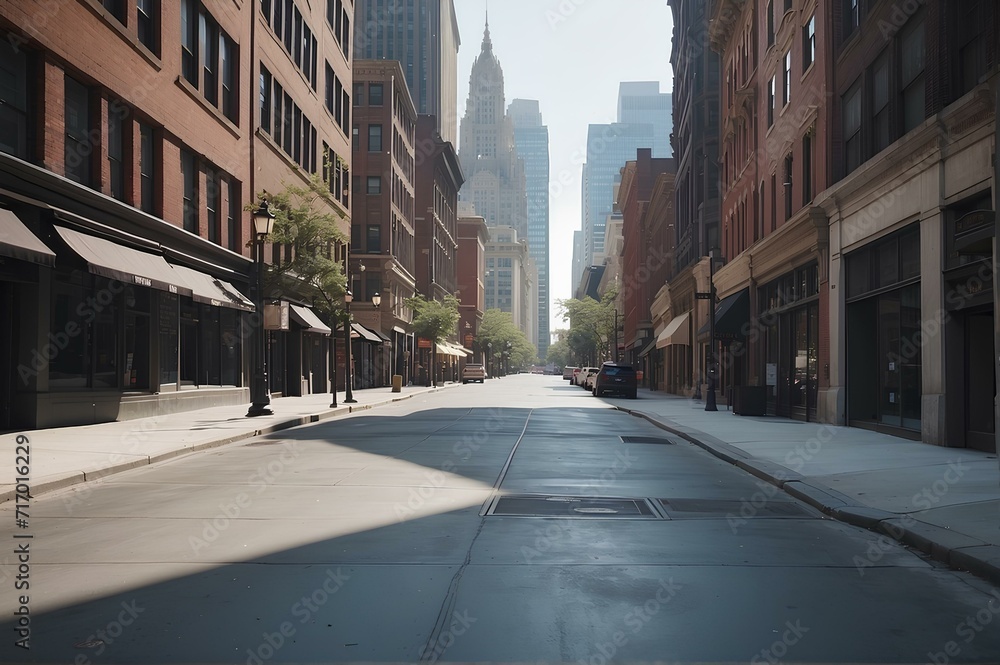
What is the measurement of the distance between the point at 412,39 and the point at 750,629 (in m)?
169

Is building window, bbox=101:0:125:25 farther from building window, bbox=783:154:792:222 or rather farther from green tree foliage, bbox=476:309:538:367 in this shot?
green tree foliage, bbox=476:309:538:367

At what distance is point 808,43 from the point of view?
88.3 ft

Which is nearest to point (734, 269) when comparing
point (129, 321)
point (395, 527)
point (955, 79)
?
point (955, 79)

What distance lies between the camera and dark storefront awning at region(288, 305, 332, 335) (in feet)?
132

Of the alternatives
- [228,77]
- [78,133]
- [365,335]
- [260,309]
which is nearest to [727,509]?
[78,133]

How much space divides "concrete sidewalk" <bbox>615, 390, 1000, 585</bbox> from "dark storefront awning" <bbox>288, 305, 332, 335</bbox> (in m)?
22.9

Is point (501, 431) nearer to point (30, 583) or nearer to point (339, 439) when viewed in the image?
point (339, 439)

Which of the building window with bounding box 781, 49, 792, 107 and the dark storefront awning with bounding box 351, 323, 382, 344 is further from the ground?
the building window with bounding box 781, 49, 792, 107

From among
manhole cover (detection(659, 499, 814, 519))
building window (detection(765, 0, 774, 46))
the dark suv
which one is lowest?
manhole cover (detection(659, 499, 814, 519))

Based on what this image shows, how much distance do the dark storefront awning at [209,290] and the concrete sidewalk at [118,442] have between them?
3.39 meters

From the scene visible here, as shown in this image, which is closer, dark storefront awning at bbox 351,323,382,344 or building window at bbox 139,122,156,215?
building window at bbox 139,122,156,215

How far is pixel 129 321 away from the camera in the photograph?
78.2 feet

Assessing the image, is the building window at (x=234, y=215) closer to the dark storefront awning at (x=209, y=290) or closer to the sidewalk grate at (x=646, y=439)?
the dark storefront awning at (x=209, y=290)

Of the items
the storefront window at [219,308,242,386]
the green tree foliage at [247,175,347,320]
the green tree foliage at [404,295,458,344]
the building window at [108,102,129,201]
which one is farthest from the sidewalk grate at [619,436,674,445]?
the green tree foliage at [404,295,458,344]
